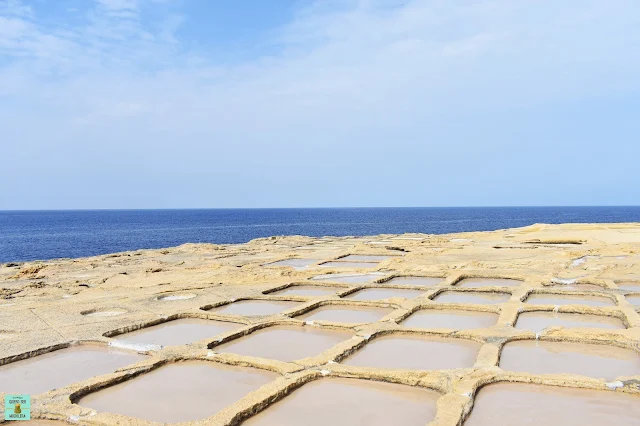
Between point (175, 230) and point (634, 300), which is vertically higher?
point (634, 300)

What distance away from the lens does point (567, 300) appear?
694 cm

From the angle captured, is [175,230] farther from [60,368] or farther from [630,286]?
[60,368]

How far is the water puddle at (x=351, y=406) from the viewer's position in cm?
330

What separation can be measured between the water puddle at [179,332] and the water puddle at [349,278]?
3.10 meters

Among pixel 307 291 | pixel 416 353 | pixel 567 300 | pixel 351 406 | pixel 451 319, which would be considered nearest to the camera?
pixel 351 406

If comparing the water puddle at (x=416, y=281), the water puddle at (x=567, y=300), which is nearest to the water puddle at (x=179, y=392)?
the water puddle at (x=567, y=300)

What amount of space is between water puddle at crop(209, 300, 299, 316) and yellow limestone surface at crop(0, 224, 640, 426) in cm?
18

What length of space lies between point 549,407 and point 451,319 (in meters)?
2.68

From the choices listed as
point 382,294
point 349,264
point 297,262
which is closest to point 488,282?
point 382,294

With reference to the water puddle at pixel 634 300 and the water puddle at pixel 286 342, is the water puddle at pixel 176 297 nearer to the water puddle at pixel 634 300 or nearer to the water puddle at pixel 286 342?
the water puddle at pixel 286 342

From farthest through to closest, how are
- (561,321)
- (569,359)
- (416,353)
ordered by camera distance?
1. (561,321)
2. (416,353)
3. (569,359)

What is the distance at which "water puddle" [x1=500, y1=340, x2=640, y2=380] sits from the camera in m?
4.14

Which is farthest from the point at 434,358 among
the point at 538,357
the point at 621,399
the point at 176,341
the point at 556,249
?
the point at 556,249

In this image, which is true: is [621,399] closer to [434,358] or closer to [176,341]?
[434,358]
